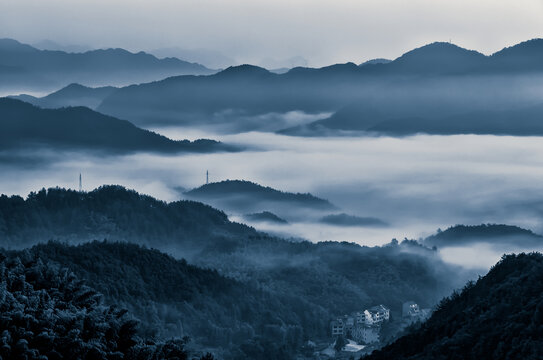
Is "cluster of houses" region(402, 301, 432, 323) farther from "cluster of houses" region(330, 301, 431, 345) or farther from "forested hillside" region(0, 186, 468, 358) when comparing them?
"forested hillside" region(0, 186, 468, 358)

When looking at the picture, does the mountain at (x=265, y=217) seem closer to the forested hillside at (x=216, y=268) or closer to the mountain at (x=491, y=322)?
the forested hillside at (x=216, y=268)

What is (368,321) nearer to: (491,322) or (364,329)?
(364,329)

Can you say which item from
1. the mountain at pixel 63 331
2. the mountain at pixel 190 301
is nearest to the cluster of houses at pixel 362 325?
the mountain at pixel 190 301

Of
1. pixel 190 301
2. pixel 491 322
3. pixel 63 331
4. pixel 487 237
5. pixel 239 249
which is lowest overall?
pixel 487 237

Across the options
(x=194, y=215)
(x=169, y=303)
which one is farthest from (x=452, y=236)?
(x=169, y=303)

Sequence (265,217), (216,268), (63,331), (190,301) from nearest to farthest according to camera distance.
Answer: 1. (63,331)
2. (190,301)
3. (216,268)
4. (265,217)

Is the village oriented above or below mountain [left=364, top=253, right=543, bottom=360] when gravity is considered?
below

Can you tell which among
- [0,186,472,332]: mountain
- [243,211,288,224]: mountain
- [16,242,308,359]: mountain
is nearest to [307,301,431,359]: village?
[16,242,308,359]: mountain


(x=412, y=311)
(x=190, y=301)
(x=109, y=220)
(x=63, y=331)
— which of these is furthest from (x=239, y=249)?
(x=63, y=331)
